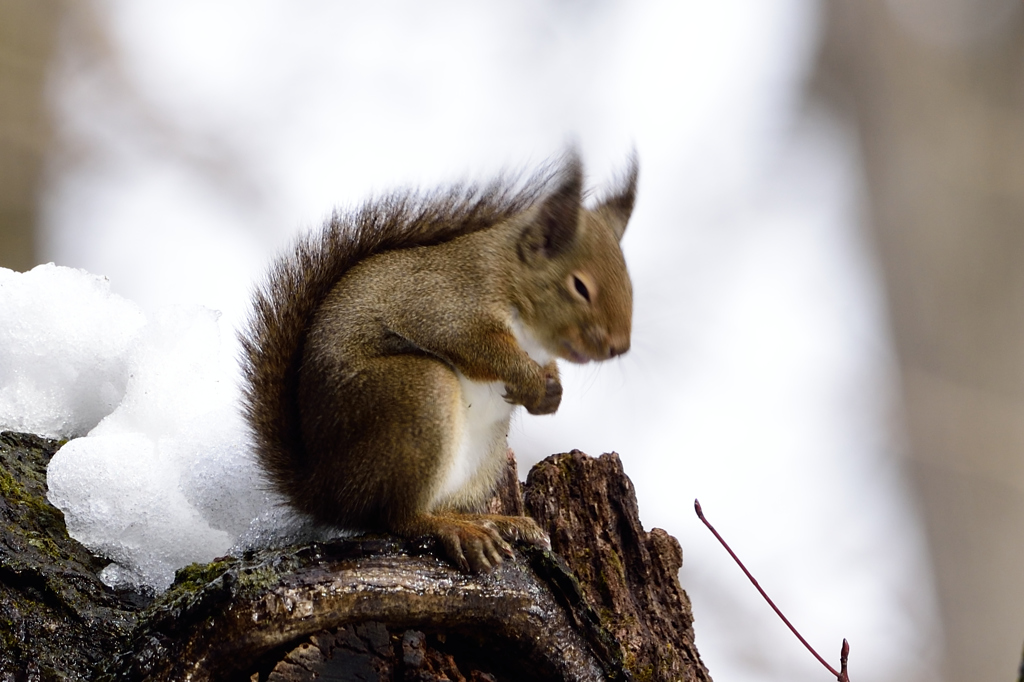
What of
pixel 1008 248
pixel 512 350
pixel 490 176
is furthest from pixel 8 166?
pixel 1008 248

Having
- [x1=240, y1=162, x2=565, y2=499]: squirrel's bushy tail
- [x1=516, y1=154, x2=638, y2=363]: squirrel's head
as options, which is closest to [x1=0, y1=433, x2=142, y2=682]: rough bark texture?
[x1=240, y1=162, x2=565, y2=499]: squirrel's bushy tail

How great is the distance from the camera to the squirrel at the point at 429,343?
3.74 feet

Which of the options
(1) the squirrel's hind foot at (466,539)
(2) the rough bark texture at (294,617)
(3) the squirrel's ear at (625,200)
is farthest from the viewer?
(3) the squirrel's ear at (625,200)

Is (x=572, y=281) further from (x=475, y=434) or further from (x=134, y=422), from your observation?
(x=134, y=422)

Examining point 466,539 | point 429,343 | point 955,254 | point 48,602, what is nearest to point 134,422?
point 48,602

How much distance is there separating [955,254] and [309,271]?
2.07m

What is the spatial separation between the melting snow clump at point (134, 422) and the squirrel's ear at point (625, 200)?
0.69 metres

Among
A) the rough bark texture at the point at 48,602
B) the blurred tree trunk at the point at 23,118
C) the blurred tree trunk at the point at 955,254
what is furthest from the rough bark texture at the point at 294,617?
the blurred tree trunk at the point at 955,254

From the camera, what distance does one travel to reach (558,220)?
→ 137 cm

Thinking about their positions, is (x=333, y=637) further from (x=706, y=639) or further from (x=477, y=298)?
(x=706, y=639)

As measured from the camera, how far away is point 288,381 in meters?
1.27

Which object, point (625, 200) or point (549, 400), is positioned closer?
point (549, 400)

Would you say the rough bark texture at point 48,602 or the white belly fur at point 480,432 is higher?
the white belly fur at point 480,432

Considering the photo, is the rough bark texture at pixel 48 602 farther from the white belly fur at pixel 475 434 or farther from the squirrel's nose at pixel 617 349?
the squirrel's nose at pixel 617 349
